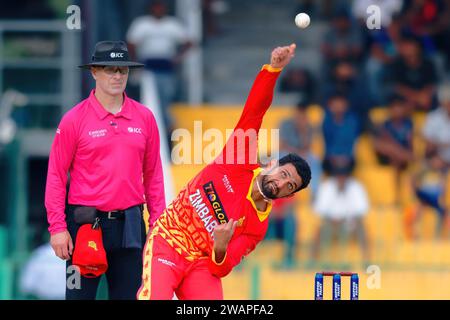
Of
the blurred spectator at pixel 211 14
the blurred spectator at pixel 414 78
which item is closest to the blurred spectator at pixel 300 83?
the blurred spectator at pixel 414 78

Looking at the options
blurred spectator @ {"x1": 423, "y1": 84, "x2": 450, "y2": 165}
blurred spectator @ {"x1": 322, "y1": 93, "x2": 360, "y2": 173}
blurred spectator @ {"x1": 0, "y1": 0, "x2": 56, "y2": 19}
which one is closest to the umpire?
blurred spectator @ {"x1": 322, "y1": 93, "x2": 360, "y2": 173}

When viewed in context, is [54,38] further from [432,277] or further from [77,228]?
[77,228]

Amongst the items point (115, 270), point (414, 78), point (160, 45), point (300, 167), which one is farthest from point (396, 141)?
point (300, 167)

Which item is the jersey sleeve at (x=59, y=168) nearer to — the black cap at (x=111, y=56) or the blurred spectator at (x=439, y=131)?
the black cap at (x=111, y=56)

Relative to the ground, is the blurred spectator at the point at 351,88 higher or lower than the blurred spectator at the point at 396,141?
higher

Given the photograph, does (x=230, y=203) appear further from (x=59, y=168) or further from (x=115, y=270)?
(x=59, y=168)

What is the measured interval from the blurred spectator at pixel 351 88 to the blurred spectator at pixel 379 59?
0.30 metres

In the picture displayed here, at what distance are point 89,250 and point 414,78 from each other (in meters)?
9.40

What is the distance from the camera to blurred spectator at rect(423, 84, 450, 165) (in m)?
17.5

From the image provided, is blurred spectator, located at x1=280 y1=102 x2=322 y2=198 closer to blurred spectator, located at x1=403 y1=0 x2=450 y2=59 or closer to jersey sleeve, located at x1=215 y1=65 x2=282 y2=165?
blurred spectator, located at x1=403 y1=0 x2=450 y2=59

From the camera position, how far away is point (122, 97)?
9.59 meters

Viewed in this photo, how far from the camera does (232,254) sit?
9125 millimetres

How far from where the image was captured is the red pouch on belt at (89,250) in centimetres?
938
